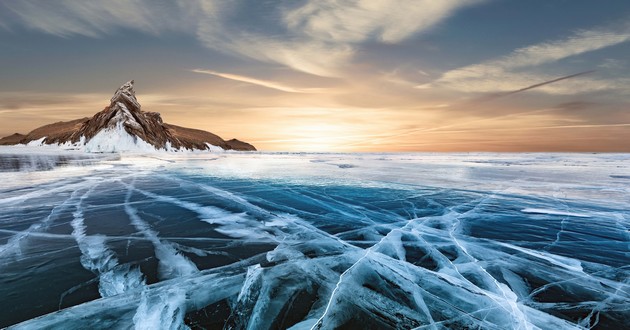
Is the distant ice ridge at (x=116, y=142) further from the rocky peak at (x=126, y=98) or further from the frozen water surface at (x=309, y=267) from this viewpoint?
the frozen water surface at (x=309, y=267)

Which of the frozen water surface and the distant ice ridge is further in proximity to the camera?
the distant ice ridge

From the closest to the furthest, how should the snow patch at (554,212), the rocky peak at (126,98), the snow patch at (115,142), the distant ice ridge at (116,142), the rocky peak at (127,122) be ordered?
the snow patch at (554,212)
the distant ice ridge at (116,142)
the snow patch at (115,142)
the rocky peak at (127,122)
the rocky peak at (126,98)

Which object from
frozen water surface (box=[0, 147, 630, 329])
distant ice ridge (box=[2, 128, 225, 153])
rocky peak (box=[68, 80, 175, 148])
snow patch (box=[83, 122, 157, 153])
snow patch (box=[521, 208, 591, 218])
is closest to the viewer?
frozen water surface (box=[0, 147, 630, 329])

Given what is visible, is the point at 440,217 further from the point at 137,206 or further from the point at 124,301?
the point at 137,206

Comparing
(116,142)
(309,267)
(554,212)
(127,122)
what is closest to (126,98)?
A: (127,122)

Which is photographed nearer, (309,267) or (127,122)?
(309,267)

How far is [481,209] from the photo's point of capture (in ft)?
27.4

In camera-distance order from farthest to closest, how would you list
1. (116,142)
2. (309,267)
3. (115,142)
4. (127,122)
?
(127,122) < (116,142) < (115,142) < (309,267)

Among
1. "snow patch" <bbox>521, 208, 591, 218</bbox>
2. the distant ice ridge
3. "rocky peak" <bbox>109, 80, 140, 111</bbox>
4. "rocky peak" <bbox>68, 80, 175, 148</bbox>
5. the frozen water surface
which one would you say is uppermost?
"rocky peak" <bbox>109, 80, 140, 111</bbox>

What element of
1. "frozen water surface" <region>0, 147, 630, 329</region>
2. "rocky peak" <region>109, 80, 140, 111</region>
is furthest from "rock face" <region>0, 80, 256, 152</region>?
"frozen water surface" <region>0, 147, 630, 329</region>

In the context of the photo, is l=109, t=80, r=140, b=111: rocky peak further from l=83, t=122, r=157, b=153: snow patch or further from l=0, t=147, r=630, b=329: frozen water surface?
l=0, t=147, r=630, b=329: frozen water surface

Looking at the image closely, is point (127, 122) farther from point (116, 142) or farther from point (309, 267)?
Result: point (309, 267)

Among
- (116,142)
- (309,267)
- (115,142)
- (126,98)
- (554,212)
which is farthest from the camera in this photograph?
(126,98)

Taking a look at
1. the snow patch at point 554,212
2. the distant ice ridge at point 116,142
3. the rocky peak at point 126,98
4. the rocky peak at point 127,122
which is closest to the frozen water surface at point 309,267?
the snow patch at point 554,212
